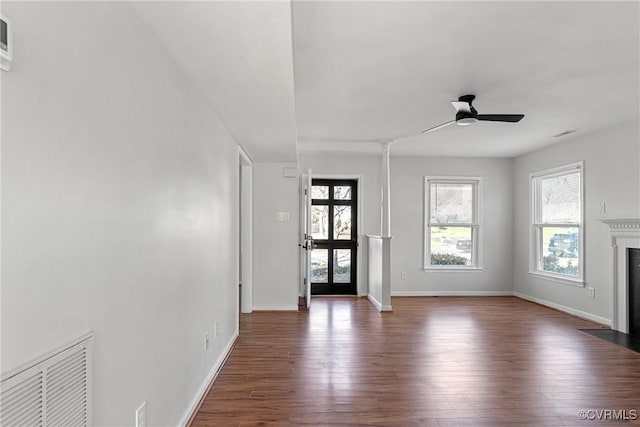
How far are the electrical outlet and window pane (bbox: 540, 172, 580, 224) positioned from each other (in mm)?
5914

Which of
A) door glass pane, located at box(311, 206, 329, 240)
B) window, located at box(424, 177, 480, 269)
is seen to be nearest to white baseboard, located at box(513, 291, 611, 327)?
window, located at box(424, 177, 480, 269)

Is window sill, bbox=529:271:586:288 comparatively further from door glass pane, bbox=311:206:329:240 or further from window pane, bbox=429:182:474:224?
door glass pane, bbox=311:206:329:240

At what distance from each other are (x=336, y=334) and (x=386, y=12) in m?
3.32

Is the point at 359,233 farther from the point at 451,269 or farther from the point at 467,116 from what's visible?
A: the point at 467,116

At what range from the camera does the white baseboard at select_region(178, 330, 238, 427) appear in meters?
2.40

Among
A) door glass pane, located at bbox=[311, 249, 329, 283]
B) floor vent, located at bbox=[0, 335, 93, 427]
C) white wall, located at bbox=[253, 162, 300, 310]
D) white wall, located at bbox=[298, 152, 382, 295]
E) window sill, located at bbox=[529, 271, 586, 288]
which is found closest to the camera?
floor vent, located at bbox=[0, 335, 93, 427]

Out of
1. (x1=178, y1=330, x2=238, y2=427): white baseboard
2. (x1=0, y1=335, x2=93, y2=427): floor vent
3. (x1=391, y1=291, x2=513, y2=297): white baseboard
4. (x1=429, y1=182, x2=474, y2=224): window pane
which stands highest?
(x1=429, y1=182, x2=474, y2=224): window pane

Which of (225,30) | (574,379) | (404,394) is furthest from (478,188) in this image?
(225,30)

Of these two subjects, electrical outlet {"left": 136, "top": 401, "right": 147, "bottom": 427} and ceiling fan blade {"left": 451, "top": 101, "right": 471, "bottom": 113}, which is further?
ceiling fan blade {"left": 451, "top": 101, "right": 471, "bottom": 113}

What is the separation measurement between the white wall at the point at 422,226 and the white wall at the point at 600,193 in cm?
85

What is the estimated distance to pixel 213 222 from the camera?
3.14 metres

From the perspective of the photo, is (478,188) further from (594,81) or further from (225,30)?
(225,30)

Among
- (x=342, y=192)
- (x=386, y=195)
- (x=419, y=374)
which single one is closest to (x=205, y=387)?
(x=419, y=374)

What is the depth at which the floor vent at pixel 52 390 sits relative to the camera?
0.93 meters
